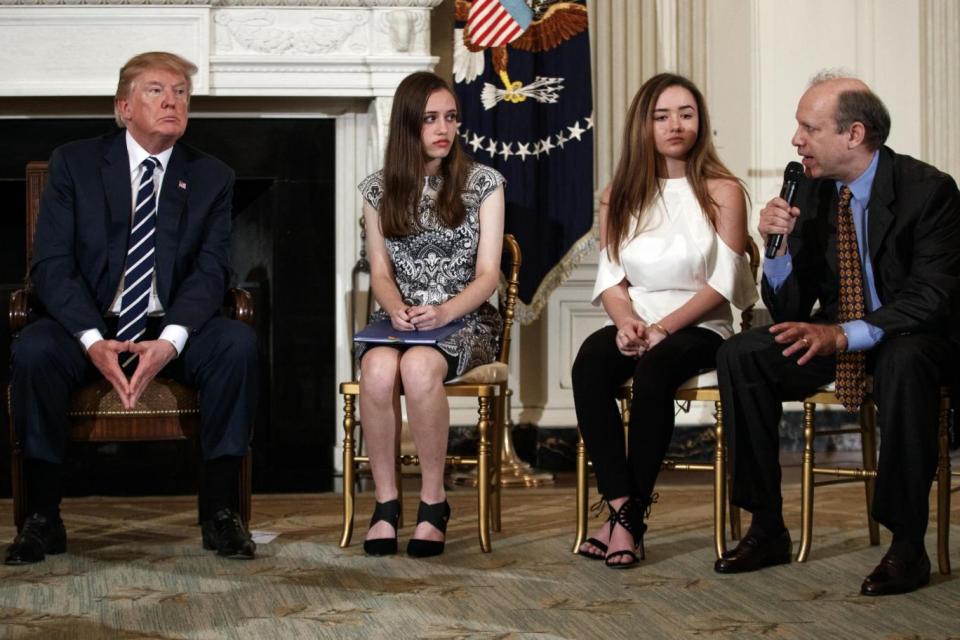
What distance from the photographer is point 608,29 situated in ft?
17.0

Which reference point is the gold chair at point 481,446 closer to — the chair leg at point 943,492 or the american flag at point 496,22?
the chair leg at point 943,492

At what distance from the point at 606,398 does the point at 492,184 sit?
709mm

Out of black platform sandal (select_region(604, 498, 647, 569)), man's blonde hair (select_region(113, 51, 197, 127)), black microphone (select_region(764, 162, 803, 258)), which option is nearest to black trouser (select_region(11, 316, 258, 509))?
man's blonde hair (select_region(113, 51, 197, 127))

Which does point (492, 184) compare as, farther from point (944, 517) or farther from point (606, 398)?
point (944, 517)

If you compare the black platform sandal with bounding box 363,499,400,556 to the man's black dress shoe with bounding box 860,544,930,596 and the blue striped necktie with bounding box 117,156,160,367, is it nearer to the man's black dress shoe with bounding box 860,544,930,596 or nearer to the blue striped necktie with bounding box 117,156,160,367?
the blue striped necktie with bounding box 117,156,160,367

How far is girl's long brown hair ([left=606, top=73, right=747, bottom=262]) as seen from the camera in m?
3.36

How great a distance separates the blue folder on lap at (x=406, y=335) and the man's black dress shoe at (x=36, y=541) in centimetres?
85

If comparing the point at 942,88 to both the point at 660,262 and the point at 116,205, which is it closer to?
the point at 660,262

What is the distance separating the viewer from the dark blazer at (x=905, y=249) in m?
2.89

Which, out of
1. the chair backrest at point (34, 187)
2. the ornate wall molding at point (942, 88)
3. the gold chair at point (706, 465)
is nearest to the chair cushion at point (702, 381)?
the gold chair at point (706, 465)

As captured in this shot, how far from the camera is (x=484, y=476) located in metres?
3.29

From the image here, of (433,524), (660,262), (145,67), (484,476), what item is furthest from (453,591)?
(145,67)

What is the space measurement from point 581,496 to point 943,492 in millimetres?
844

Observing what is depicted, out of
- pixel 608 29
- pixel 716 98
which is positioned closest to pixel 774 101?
pixel 716 98
